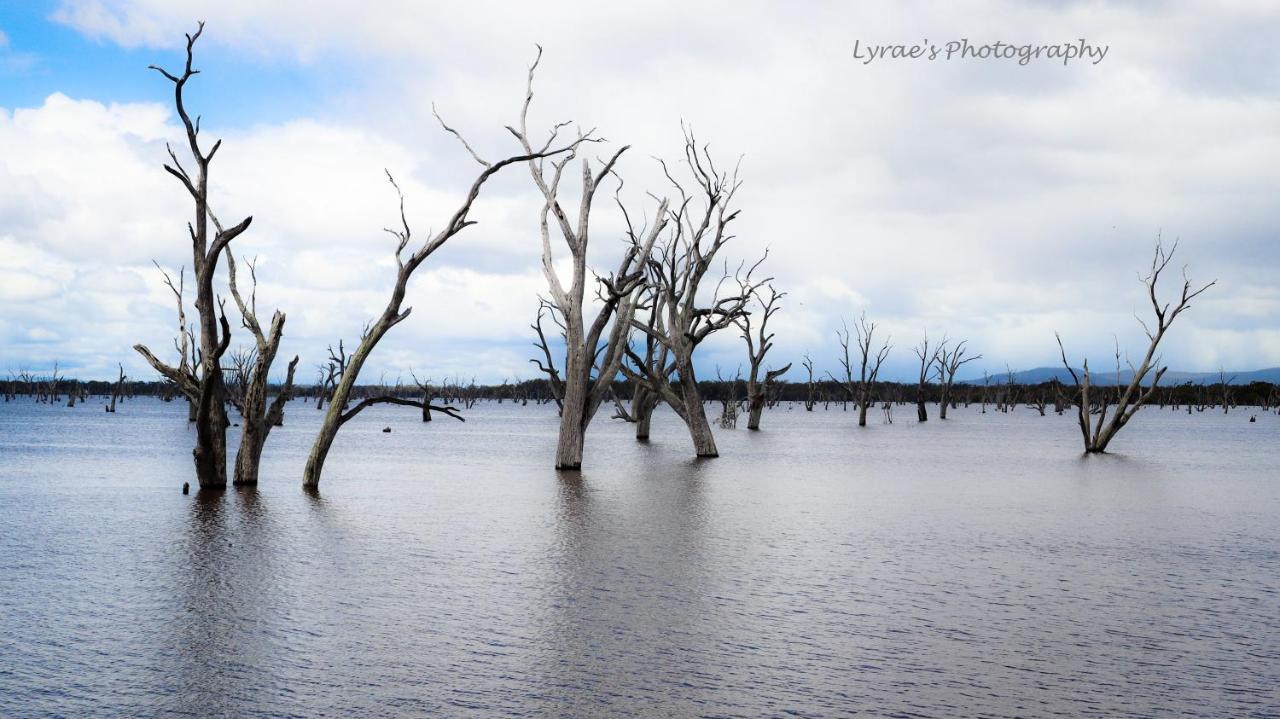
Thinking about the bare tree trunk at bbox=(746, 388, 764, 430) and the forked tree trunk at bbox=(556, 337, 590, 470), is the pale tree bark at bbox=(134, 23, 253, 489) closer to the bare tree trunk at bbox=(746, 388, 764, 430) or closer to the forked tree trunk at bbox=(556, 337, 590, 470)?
the forked tree trunk at bbox=(556, 337, 590, 470)

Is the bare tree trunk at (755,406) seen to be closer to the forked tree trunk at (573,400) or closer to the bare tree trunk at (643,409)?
the bare tree trunk at (643,409)

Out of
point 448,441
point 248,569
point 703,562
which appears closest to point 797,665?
point 703,562

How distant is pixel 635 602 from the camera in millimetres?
9766

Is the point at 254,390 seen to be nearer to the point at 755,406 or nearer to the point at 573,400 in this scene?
the point at 573,400

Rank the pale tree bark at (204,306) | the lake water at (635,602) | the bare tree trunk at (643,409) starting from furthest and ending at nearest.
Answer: the bare tree trunk at (643,409)
the pale tree bark at (204,306)
the lake water at (635,602)

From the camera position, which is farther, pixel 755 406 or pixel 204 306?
pixel 755 406

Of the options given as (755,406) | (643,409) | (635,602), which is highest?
(755,406)

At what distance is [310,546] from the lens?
43.1 ft

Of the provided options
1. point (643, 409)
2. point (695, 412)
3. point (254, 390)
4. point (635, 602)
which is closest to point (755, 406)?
point (643, 409)


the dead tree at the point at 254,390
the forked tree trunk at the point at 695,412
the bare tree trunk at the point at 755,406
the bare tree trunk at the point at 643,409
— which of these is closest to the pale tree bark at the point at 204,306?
the dead tree at the point at 254,390

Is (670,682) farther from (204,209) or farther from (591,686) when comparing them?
(204,209)

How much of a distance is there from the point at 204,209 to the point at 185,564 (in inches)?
360

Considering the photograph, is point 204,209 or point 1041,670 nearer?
point 1041,670

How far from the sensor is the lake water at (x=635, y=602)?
6883mm
